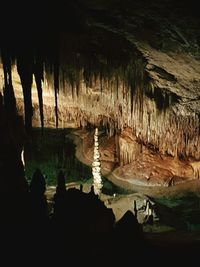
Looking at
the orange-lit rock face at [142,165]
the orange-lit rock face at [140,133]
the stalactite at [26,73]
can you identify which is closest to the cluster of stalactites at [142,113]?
the orange-lit rock face at [140,133]

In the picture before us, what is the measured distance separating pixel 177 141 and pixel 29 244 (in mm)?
7789

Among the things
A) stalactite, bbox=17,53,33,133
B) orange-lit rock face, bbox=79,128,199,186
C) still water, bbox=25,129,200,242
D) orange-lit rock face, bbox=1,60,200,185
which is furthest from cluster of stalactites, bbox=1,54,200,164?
stalactite, bbox=17,53,33,133

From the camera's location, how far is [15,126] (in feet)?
26.7

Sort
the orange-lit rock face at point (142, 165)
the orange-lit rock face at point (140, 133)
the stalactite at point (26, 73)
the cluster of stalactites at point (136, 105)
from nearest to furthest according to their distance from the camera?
the stalactite at point (26, 73) < the cluster of stalactites at point (136, 105) < the orange-lit rock face at point (140, 133) < the orange-lit rock face at point (142, 165)

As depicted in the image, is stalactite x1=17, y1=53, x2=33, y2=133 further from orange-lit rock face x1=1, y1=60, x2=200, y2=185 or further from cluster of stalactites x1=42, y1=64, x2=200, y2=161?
orange-lit rock face x1=1, y1=60, x2=200, y2=185

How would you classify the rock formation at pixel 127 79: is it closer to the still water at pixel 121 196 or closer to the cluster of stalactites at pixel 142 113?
the cluster of stalactites at pixel 142 113

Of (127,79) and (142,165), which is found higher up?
(127,79)

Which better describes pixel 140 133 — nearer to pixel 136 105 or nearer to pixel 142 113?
pixel 142 113

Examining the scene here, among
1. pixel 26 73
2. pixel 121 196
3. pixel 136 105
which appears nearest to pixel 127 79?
pixel 136 105

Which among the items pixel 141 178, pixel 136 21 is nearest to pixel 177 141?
pixel 141 178

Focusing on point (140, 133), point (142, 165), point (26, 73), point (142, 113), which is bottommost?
point (142, 165)

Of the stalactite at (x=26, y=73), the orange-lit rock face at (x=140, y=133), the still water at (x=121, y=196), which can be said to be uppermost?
the stalactite at (x=26, y=73)

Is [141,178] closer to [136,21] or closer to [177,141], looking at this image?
[177,141]

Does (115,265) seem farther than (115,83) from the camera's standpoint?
No
